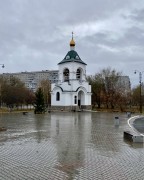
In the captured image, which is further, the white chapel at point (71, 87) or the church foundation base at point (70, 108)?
the white chapel at point (71, 87)

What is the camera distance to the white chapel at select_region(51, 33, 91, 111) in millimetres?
56188

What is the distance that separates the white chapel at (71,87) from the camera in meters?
56.2

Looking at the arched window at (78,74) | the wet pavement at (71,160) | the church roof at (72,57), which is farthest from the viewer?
the arched window at (78,74)

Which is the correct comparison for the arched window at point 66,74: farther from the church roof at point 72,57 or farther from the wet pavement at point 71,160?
the wet pavement at point 71,160

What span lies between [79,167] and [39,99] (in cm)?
3459

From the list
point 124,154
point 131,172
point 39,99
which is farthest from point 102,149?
point 39,99

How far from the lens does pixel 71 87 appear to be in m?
56.6

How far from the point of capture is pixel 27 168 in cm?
762

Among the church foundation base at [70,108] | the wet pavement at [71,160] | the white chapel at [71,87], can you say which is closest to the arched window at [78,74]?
the white chapel at [71,87]

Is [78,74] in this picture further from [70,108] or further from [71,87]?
[70,108]

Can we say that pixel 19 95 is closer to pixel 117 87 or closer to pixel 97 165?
pixel 117 87

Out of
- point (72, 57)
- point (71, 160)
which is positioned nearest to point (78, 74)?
point (72, 57)

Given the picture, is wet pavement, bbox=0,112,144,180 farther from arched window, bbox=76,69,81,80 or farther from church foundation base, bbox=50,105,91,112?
arched window, bbox=76,69,81,80

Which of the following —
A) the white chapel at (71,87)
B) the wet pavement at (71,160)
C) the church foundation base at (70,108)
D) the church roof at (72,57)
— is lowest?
the wet pavement at (71,160)
